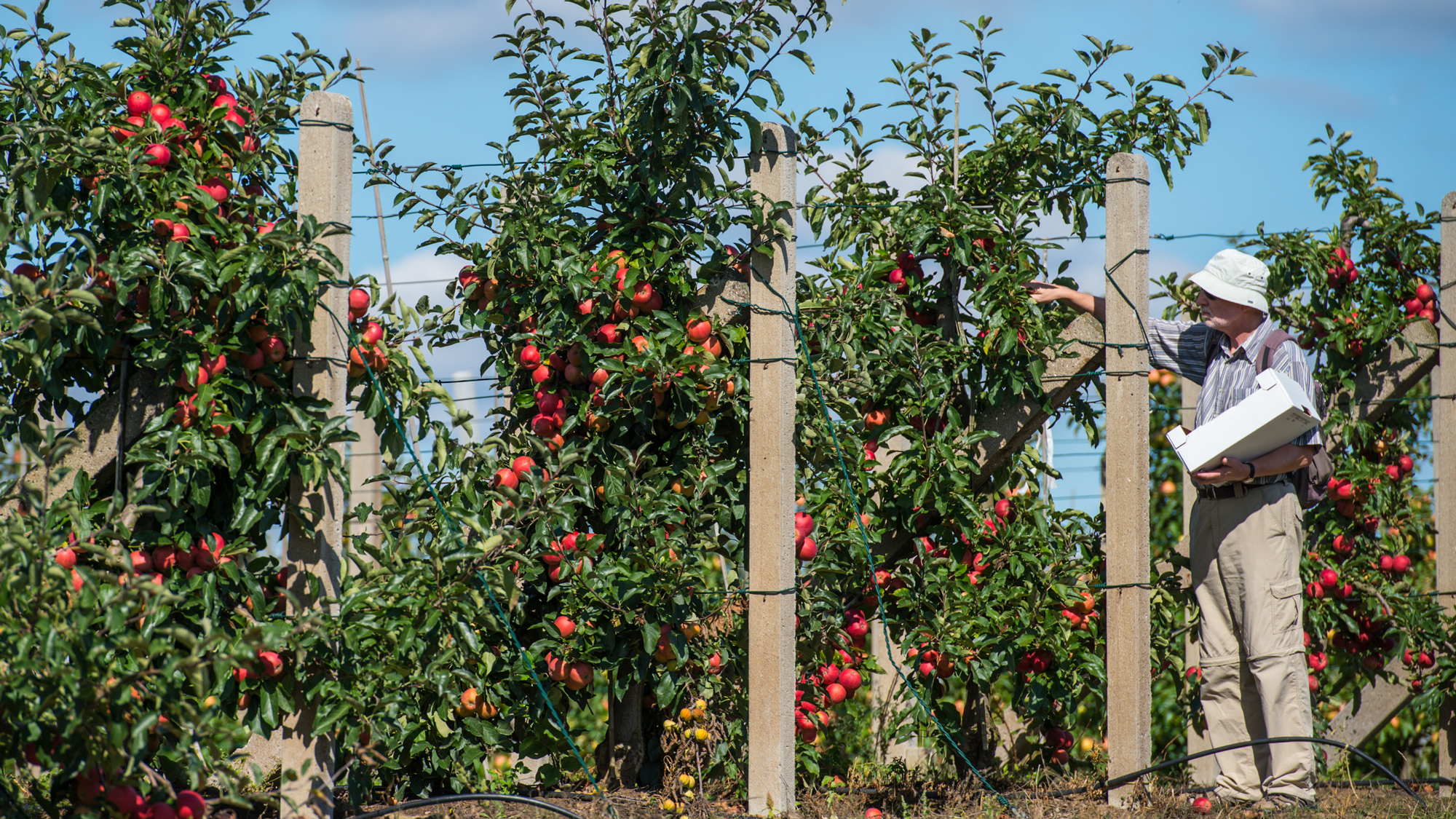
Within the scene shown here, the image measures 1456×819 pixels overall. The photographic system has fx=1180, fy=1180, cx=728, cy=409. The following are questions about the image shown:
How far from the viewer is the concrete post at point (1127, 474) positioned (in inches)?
131

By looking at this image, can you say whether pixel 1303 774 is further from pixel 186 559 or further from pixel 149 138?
pixel 149 138

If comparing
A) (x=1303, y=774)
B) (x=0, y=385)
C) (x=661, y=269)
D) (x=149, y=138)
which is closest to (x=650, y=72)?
(x=661, y=269)

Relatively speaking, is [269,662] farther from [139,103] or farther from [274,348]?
[139,103]

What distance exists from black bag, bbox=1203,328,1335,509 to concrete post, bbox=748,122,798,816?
54.1 inches

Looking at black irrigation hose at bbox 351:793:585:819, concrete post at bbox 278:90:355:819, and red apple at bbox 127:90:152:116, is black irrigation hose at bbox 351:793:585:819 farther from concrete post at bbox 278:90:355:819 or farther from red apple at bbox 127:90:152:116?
red apple at bbox 127:90:152:116

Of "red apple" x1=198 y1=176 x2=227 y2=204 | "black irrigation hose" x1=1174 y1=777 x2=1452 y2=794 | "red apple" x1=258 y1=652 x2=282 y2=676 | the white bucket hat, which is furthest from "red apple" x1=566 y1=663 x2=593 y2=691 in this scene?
"black irrigation hose" x1=1174 y1=777 x2=1452 y2=794

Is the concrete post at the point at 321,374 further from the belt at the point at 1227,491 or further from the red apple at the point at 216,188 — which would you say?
the belt at the point at 1227,491

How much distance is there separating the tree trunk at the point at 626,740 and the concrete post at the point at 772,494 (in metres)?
0.38

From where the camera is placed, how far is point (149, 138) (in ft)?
8.82

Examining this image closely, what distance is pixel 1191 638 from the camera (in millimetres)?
4039

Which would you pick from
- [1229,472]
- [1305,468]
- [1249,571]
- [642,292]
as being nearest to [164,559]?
[642,292]

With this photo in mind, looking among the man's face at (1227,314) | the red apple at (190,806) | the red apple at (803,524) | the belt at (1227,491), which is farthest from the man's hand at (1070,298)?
the red apple at (190,806)

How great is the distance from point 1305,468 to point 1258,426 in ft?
1.34

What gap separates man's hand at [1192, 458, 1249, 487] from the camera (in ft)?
10.8
